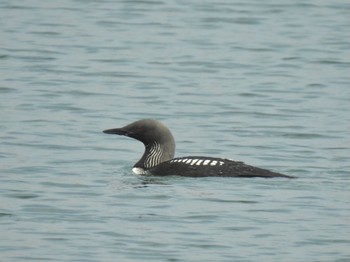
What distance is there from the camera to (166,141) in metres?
14.2

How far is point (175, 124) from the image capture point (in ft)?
57.4

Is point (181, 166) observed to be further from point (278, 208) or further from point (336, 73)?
point (336, 73)

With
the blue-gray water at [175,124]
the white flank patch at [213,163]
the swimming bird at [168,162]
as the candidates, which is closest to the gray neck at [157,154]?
the swimming bird at [168,162]

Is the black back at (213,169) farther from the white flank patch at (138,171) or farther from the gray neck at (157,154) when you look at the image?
the gray neck at (157,154)

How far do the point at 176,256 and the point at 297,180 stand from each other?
9.82 ft

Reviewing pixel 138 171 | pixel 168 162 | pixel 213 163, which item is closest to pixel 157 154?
pixel 138 171

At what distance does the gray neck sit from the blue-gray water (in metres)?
0.23

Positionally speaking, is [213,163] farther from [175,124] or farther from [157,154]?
[175,124]

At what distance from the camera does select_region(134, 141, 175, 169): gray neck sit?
14164 millimetres

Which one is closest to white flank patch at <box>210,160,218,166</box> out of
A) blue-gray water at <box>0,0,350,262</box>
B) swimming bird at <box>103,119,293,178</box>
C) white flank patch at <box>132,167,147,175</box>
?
swimming bird at <box>103,119,293,178</box>

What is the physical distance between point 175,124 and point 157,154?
331 centimetres

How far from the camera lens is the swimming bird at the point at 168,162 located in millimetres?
13422

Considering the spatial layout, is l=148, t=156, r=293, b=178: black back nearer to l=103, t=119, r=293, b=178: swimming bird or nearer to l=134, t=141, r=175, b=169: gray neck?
l=103, t=119, r=293, b=178: swimming bird

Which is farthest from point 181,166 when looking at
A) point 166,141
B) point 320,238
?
point 320,238
